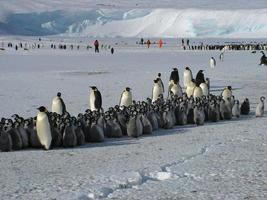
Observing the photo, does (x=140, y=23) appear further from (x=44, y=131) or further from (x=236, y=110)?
(x=44, y=131)

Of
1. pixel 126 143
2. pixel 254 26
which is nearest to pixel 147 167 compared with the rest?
pixel 126 143

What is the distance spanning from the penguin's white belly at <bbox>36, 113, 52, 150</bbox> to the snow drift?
82.4 m

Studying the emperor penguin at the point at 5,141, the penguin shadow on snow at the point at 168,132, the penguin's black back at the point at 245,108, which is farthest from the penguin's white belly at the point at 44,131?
the penguin's black back at the point at 245,108

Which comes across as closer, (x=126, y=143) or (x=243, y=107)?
(x=126, y=143)

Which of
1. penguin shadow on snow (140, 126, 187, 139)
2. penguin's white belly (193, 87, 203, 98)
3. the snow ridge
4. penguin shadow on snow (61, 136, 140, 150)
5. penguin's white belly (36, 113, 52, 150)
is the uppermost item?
penguin's white belly (193, 87, 203, 98)

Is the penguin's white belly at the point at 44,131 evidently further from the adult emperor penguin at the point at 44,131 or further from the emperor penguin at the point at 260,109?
the emperor penguin at the point at 260,109

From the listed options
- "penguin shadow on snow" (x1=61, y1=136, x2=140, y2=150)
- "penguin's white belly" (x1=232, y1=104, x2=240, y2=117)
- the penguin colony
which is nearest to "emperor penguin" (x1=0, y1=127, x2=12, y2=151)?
the penguin colony

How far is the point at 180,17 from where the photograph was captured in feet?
320

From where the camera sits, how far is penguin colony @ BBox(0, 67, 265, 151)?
772cm

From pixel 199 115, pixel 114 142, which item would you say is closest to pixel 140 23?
pixel 199 115

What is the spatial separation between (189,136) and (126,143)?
3.67 ft

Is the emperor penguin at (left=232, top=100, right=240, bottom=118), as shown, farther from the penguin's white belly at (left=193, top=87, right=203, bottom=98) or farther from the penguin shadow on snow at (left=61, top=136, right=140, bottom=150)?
the penguin shadow on snow at (left=61, top=136, right=140, bottom=150)

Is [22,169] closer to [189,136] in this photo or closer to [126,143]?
[126,143]

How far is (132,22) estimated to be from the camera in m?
102
